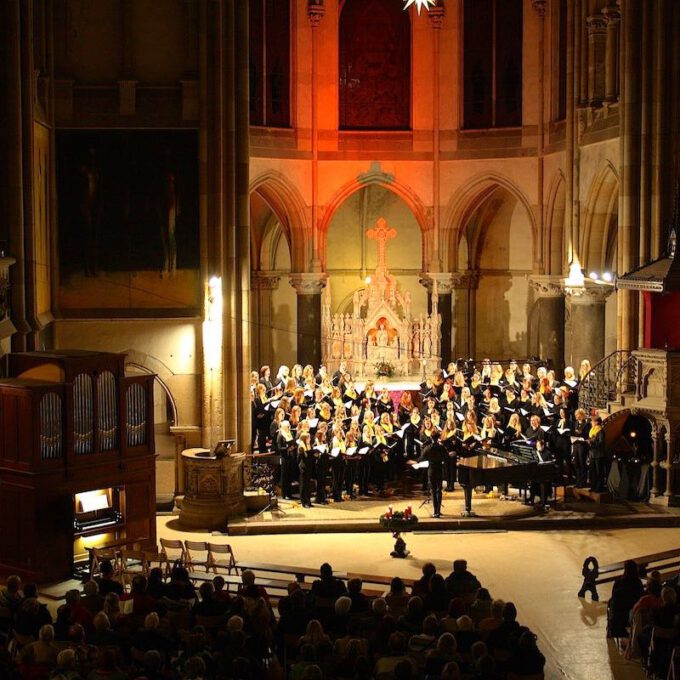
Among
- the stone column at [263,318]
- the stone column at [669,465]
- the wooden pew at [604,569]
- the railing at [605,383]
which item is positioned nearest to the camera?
the wooden pew at [604,569]

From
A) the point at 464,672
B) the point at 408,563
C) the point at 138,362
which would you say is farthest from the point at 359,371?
the point at 464,672

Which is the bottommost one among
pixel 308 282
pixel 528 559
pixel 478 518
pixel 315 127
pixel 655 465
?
pixel 528 559

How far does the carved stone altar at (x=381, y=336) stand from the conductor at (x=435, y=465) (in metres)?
8.47

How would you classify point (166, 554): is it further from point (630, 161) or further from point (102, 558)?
point (630, 161)

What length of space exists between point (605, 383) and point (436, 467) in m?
4.91

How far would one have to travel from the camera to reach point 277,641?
13203 mm

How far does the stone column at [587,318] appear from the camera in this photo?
29266 millimetres

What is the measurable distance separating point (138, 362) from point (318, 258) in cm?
1017

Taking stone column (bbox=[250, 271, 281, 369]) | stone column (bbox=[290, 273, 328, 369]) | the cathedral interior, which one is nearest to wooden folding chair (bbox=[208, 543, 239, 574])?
the cathedral interior

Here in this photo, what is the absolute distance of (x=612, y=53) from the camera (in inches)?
1086

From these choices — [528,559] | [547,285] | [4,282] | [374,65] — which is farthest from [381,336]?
[4,282]

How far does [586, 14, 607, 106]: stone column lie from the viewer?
92.2 ft

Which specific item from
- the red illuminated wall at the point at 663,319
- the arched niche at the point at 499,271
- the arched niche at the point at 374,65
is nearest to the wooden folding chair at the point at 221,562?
the red illuminated wall at the point at 663,319

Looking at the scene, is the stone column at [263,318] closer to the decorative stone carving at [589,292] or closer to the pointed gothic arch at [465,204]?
the pointed gothic arch at [465,204]
